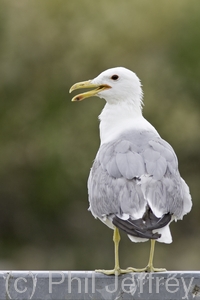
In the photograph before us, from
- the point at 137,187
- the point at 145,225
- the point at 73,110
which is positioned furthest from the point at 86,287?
the point at 73,110

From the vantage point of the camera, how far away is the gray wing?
420 centimetres

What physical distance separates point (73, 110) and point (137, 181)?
808 centimetres

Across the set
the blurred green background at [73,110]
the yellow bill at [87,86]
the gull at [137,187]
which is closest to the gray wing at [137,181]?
the gull at [137,187]

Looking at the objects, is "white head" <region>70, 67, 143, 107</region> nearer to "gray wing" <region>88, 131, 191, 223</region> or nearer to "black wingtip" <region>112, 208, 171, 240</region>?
"gray wing" <region>88, 131, 191, 223</region>

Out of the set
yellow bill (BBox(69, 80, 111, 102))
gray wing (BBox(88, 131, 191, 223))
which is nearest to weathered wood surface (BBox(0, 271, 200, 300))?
gray wing (BBox(88, 131, 191, 223))

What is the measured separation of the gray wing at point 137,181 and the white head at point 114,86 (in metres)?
0.71

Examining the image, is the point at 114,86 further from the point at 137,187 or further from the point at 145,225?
the point at 145,225

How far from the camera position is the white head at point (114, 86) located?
5.45 meters

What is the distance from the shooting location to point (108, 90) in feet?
17.9

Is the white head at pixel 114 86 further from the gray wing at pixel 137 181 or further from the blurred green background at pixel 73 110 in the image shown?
the blurred green background at pixel 73 110

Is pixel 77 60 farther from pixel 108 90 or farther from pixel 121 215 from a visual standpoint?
pixel 121 215

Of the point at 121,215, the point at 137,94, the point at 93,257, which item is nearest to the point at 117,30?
the point at 93,257

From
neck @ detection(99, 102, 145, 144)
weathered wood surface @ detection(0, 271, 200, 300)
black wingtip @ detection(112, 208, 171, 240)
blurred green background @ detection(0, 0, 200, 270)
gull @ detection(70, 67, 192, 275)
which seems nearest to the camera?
weathered wood surface @ detection(0, 271, 200, 300)

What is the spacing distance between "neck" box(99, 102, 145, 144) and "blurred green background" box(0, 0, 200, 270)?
19.7 ft
